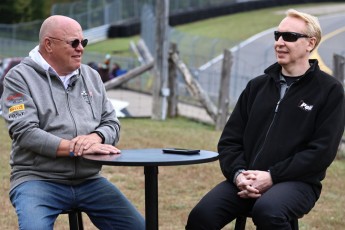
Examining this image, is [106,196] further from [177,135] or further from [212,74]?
[212,74]

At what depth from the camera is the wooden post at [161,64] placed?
657 inches

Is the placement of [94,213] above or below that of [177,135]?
above

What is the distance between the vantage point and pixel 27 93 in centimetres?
503

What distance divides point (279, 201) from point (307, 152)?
35 centimetres

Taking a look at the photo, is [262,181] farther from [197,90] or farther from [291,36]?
[197,90]

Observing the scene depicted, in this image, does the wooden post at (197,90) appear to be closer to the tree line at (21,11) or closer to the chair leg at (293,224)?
the chair leg at (293,224)

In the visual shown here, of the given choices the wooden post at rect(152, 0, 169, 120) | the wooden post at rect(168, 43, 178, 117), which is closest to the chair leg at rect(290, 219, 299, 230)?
the wooden post at rect(152, 0, 169, 120)

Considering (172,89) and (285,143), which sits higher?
(285,143)

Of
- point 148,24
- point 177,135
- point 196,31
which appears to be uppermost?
point 177,135

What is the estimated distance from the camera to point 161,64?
1697 centimetres

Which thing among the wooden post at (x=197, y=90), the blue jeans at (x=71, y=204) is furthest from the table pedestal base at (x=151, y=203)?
the wooden post at (x=197, y=90)

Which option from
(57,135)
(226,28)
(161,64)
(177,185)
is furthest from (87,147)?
(226,28)

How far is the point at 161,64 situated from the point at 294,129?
11945 mm

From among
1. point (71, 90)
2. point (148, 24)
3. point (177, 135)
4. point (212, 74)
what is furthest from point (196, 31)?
point (71, 90)
